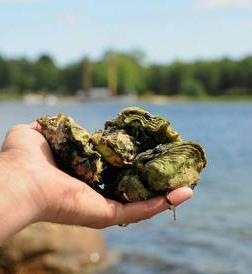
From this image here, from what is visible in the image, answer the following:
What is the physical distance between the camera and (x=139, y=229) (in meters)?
17.9

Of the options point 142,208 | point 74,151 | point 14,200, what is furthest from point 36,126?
point 142,208

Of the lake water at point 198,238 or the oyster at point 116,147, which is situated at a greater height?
the oyster at point 116,147

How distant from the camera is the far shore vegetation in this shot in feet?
469

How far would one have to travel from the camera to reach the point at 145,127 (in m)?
4.54

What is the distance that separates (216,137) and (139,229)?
36008mm

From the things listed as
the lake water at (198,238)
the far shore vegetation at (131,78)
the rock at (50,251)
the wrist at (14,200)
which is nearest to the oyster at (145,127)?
the wrist at (14,200)

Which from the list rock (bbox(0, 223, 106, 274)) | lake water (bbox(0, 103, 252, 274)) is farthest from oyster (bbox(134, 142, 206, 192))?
lake water (bbox(0, 103, 252, 274))

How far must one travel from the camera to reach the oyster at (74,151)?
431 centimetres

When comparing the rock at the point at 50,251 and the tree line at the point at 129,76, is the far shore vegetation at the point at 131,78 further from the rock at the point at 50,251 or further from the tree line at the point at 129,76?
the rock at the point at 50,251

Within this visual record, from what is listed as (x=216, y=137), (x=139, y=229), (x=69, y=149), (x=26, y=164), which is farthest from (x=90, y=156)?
(x=216, y=137)

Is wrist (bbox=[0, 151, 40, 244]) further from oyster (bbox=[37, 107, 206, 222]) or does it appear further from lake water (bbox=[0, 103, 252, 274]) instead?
lake water (bbox=[0, 103, 252, 274])

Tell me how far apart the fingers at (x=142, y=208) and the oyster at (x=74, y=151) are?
28 centimetres

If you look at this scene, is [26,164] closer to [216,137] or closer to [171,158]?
[171,158]

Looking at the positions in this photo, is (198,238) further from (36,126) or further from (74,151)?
(74,151)
